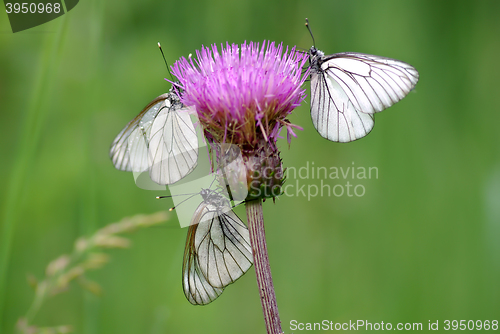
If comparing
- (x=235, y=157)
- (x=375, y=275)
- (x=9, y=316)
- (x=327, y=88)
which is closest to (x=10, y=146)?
(x=9, y=316)

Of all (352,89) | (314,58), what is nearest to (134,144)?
(314,58)

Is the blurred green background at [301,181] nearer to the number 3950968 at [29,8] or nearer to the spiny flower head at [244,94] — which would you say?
the number 3950968 at [29,8]

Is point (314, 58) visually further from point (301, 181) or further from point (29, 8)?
point (29, 8)

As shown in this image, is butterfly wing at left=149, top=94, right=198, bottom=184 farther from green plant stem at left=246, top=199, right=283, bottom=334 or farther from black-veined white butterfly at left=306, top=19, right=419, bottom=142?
black-veined white butterfly at left=306, top=19, right=419, bottom=142

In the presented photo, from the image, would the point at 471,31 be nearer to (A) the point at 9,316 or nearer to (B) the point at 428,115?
(B) the point at 428,115

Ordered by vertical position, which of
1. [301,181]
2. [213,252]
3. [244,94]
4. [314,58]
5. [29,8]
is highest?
[29,8]

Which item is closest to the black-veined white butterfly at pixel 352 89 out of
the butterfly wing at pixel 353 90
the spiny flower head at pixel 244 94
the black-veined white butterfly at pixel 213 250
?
the butterfly wing at pixel 353 90

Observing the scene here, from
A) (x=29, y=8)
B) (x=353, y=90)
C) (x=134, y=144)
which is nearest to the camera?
(x=353, y=90)
